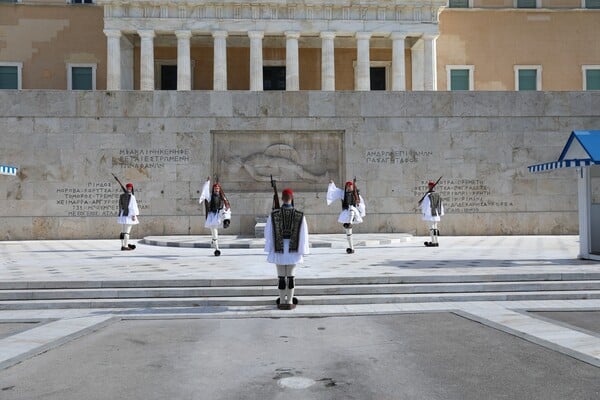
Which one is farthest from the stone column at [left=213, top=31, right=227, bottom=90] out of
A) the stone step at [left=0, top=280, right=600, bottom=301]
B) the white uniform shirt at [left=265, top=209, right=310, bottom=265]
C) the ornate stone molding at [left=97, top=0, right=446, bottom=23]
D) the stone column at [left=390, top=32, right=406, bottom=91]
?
the white uniform shirt at [left=265, top=209, right=310, bottom=265]

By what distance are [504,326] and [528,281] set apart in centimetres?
351

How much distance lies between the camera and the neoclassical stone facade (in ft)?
127

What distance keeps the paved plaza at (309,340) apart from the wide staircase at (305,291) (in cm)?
6

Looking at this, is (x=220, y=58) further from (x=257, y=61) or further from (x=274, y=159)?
(x=274, y=159)

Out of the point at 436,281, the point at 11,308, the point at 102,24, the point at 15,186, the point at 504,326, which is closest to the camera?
the point at 504,326

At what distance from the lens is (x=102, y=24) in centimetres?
4181

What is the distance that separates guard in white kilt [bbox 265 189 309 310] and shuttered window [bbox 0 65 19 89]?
1524 inches

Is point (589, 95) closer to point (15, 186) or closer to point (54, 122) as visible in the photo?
point (54, 122)

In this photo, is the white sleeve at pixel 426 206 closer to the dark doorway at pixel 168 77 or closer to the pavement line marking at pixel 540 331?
the pavement line marking at pixel 540 331

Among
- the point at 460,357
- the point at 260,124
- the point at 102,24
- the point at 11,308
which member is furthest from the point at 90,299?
the point at 102,24

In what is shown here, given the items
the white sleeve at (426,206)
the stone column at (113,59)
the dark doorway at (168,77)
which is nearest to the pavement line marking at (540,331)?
the white sleeve at (426,206)

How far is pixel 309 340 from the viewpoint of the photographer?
7.41 meters

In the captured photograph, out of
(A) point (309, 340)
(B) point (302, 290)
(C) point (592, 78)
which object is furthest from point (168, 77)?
(A) point (309, 340)

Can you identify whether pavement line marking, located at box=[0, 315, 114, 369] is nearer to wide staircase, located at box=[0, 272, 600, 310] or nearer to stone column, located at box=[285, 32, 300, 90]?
wide staircase, located at box=[0, 272, 600, 310]
